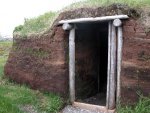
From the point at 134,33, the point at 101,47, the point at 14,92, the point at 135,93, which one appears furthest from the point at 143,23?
the point at 14,92

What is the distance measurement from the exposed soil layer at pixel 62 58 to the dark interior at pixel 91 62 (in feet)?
0.41

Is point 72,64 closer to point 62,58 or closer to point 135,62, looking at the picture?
point 62,58

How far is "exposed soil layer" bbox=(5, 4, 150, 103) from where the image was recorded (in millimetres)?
9727

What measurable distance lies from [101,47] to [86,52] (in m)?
1.44

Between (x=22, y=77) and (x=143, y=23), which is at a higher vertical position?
(x=143, y=23)

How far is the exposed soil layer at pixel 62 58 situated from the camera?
973cm

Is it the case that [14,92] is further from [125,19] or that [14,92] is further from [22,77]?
[125,19]

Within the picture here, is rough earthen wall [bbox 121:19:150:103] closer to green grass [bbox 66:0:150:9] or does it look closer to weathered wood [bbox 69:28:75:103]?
green grass [bbox 66:0:150:9]

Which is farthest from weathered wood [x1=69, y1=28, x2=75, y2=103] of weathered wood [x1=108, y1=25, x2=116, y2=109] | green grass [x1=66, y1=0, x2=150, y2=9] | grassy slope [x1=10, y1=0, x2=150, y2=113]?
weathered wood [x1=108, y1=25, x2=116, y2=109]

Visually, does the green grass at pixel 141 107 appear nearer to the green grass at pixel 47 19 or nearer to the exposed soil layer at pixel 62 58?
the exposed soil layer at pixel 62 58

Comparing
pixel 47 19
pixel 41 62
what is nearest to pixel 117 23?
pixel 41 62

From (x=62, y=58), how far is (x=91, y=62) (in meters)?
1.55

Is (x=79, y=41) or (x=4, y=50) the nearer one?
(x=79, y=41)

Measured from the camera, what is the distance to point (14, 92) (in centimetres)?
1180
